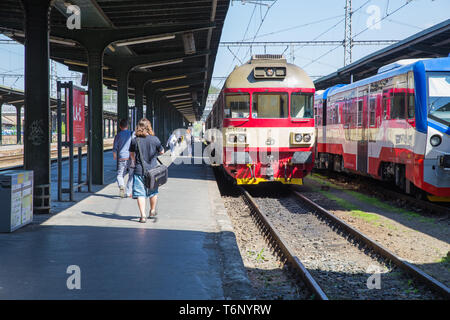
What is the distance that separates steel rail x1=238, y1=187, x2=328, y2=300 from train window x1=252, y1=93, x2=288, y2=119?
8.28 ft

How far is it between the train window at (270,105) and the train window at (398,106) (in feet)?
9.34

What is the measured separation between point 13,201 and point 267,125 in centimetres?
753

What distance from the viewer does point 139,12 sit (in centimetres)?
1448

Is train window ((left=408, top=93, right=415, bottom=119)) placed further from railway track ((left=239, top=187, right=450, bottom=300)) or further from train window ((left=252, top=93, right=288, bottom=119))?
train window ((left=252, top=93, right=288, bottom=119))

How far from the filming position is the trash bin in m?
7.72

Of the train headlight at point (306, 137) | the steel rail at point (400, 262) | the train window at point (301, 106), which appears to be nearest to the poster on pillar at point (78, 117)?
the train window at point (301, 106)

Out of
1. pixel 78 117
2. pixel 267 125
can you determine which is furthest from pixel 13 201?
pixel 267 125

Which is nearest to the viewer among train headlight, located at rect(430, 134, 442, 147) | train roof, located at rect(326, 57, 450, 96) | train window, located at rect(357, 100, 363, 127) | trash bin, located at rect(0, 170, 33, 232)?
trash bin, located at rect(0, 170, 33, 232)

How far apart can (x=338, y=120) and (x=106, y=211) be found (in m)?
9.88

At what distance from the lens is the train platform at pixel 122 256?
5.04 meters

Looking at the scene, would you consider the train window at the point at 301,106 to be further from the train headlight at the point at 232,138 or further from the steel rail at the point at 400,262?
the steel rail at the point at 400,262

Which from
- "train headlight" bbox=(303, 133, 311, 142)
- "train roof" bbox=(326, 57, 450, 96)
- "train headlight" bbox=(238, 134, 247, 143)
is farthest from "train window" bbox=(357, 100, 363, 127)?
"train headlight" bbox=(238, 134, 247, 143)

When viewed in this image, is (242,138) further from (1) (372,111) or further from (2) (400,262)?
→ (2) (400,262)
